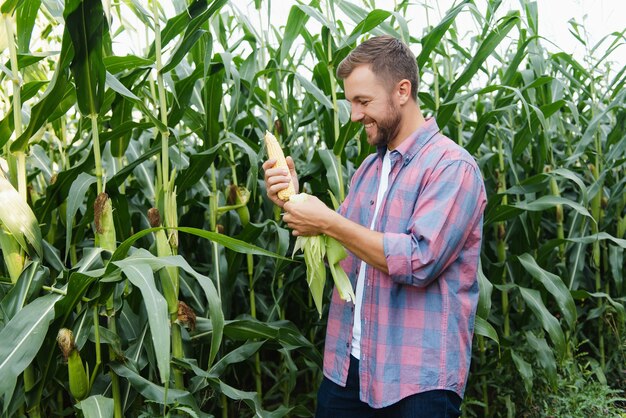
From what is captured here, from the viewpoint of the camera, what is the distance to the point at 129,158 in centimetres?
307

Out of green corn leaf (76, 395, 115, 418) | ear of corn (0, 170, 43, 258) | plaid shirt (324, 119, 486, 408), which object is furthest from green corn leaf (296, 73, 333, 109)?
green corn leaf (76, 395, 115, 418)

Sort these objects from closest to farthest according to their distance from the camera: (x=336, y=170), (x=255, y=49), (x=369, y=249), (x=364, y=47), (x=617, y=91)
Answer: (x=369, y=249) → (x=364, y=47) → (x=336, y=170) → (x=255, y=49) → (x=617, y=91)

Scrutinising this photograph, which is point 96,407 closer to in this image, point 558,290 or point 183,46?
point 183,46

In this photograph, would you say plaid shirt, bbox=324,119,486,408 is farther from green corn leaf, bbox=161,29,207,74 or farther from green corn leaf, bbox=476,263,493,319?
green corn leaf, bbox=161,29,207,74

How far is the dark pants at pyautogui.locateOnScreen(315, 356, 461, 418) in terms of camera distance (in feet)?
6.47

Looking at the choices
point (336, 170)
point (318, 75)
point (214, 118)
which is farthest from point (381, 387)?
point (318, 75)

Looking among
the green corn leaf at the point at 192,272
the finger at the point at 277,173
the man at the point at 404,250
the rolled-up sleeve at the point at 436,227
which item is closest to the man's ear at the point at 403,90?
the man at the point at 404,250

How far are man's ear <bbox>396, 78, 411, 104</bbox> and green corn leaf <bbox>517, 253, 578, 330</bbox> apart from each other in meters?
1.25

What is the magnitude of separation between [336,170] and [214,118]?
54cm

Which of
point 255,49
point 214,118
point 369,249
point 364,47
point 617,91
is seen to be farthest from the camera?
point 617,91

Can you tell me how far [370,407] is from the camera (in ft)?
7.14

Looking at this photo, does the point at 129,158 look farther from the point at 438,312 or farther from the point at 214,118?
the point at 438,312

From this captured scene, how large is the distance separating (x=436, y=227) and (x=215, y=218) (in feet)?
3.48

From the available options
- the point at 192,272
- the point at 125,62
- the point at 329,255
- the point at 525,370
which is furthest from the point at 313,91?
the point at 525,370
